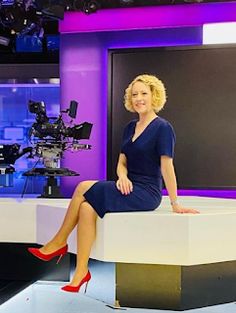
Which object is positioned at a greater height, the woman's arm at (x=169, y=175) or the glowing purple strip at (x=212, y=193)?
the woman's arm at (x=169, y=175)

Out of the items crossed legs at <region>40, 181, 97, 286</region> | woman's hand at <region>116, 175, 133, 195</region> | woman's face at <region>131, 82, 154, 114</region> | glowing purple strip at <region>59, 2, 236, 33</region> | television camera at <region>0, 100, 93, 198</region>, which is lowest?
crossed legs at <region>40, 181, 97, 286</region>

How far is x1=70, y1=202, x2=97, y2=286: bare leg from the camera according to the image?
2693 mm

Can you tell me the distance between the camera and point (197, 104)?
Answer: 578 cm

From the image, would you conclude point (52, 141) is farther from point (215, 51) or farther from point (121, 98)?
point (215, 51)

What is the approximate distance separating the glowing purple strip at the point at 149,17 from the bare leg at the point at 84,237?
3.70 m

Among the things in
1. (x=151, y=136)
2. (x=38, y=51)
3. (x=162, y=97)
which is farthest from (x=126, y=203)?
(x=38, y=51)

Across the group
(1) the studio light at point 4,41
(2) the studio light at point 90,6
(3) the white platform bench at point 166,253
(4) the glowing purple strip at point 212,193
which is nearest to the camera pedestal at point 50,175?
(3) the white platform bench at point 166,253

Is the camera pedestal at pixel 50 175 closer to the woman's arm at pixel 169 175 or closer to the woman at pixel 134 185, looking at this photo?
the woman at pixel 134 185

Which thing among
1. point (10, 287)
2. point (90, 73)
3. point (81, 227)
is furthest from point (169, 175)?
point (90, 73)

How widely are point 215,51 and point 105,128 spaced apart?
1606 mm

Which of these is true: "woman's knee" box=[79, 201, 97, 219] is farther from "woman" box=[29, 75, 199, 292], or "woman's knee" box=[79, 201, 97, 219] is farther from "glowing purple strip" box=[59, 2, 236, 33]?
"glowing purple strip" box=[59, 2, 236, 33]

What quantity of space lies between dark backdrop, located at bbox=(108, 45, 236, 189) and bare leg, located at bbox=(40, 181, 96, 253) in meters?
3.09

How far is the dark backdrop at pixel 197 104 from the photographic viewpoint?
5691 mm

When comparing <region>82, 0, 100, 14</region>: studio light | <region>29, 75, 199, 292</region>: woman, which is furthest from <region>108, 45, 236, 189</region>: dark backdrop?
<region>29, 75, 199, 292</region>: woman
